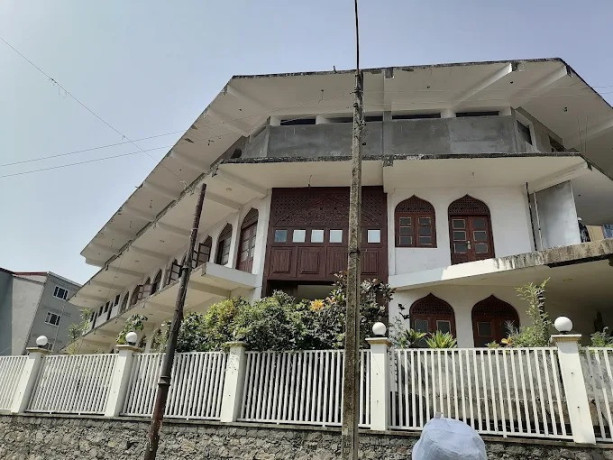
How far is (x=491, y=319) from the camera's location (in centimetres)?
1130


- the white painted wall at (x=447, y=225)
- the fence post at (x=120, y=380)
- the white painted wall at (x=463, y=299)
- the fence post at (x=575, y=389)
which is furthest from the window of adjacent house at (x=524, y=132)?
the fence post at (x=120, y=380)

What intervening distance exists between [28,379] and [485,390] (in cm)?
940

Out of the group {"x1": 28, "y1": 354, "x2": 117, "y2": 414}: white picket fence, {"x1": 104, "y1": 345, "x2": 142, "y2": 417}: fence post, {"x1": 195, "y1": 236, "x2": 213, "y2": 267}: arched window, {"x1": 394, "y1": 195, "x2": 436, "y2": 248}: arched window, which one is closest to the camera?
{"x1": 104, "y1": 345, "x2": 142, "y2": 417}: fence post

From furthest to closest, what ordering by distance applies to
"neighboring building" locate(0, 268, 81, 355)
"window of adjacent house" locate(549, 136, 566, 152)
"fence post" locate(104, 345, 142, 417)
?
"neighboring building" locate(0, 268, 81, 355), "window of adjacent house" locate(549, 136, 566, 152), "fence post" locate(104, 345, 142, 417)

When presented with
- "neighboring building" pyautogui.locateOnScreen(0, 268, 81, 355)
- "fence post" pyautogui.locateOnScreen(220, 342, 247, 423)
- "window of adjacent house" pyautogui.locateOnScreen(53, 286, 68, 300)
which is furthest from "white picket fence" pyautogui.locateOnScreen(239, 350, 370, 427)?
"window of adjacent house" pyautogui.locateOnScreen(53, 286, 68, 300)

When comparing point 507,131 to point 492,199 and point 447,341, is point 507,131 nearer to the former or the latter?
point 492,199

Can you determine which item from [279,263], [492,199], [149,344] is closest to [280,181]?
[279,263]

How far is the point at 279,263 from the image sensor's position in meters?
12.7

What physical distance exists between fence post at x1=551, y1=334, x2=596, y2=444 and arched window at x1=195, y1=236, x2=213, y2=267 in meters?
11.8

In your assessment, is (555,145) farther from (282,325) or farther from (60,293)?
(60,293)

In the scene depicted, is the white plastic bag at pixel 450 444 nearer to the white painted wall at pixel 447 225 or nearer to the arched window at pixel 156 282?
the white painted wall at pixel 447 225

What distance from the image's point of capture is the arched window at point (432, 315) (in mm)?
11477

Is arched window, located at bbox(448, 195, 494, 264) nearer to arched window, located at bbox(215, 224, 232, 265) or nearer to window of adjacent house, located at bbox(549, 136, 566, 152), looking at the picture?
window of adjacent house, located at bbox(549, 136, 566, 152)

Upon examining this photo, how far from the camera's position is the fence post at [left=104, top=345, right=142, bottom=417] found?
8617 millimetres
